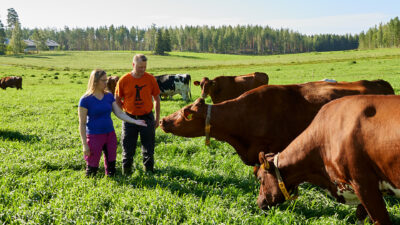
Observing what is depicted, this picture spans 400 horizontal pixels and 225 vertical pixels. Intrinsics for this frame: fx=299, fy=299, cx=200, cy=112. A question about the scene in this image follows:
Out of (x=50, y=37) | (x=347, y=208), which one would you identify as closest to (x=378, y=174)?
(x=347, y=208)

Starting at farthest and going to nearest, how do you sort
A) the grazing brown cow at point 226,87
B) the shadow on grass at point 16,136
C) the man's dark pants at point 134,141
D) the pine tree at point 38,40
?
the pine tree at point 38,40
the grazing brown cow at point 226,87
the shadow on grass at point 16,136
the man's dark pants at point 134,141

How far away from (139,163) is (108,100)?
1.65 metres

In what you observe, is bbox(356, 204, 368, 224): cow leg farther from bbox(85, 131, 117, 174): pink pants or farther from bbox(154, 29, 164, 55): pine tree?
bbox(154, 29, 164, 55): pine tree

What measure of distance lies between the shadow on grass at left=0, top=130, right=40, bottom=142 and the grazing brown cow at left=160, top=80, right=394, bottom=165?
4.92 m

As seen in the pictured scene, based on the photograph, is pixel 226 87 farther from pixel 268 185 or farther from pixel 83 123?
pixel 268 185

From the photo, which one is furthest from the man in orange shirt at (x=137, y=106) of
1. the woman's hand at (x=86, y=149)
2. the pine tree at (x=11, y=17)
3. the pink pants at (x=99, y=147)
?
the pine tree at (x=11, y=17)

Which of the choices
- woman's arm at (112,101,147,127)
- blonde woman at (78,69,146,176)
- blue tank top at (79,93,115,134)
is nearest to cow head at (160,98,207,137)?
woman's arm at (112,101,147,127)

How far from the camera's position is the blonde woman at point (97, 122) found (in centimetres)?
509

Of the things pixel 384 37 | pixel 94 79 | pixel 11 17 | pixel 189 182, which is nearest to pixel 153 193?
pixel 189 182

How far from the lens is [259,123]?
16.6ft

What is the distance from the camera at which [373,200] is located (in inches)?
124

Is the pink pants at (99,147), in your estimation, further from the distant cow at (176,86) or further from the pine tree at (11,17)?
the pine tree at (11,17)

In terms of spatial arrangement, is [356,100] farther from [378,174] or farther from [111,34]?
[111,34]

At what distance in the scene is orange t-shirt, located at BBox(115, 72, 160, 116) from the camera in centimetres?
566
